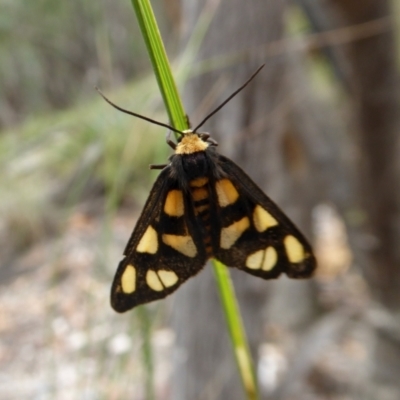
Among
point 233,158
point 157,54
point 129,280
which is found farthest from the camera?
point 233,158

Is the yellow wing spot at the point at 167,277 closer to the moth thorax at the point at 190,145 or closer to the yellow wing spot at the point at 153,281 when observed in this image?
the yellow wing spot at the point at 153,281

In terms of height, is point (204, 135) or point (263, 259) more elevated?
point (204, 135)

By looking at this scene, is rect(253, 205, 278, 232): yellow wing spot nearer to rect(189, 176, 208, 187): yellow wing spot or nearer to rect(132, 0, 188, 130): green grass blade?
rect(189, 176, 208, 187): yellow wing spot

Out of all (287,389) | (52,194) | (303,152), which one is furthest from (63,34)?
(287,389)

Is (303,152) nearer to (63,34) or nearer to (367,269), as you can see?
(367,269)

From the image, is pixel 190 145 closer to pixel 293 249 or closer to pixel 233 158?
pixel 293 249

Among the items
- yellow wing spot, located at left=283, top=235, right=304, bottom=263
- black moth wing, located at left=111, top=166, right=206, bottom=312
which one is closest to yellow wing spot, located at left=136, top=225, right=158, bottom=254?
A: black moth wing, located at left=111, top=166, right=206, bottom=312

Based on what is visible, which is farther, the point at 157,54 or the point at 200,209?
the point at 200,209

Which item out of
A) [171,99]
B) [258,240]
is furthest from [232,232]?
[171,99]
